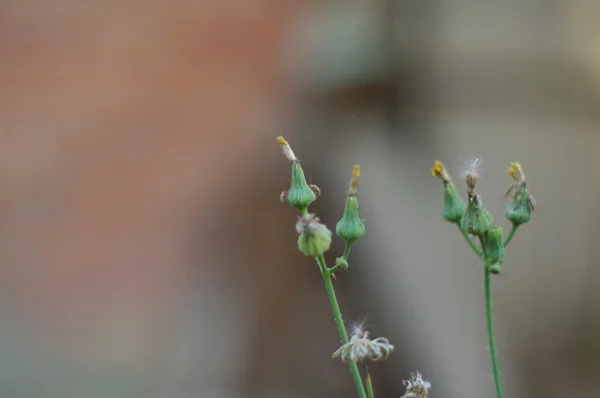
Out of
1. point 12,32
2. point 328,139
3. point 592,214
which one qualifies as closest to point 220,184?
point 328,139

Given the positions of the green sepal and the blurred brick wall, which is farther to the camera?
the blurred brick wall

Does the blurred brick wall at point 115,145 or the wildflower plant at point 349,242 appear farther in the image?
the blurred brick wall at point 115,145

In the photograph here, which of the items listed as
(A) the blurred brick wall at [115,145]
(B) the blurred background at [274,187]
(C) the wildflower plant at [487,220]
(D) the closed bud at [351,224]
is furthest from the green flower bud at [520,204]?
(A) the blurred brick wall at [115,145]

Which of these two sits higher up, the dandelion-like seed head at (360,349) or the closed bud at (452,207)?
the closed bud at (452,207)

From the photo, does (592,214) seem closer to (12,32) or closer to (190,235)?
(190,235)

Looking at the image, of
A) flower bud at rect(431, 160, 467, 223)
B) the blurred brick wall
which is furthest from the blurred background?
flower bud at rect(431, 160, 467, 223)

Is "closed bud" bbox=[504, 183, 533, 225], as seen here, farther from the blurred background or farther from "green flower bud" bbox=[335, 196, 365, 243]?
the blurred background

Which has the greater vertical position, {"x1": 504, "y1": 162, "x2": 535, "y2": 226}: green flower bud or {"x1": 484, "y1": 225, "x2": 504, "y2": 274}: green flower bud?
{"x1": 504, "y1": 162, "x2": 535, "y2": 226}: green flower bud

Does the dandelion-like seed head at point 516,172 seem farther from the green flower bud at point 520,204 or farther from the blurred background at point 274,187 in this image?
the blurred background at point 274,187
